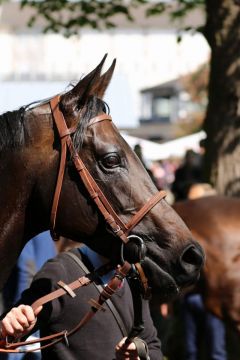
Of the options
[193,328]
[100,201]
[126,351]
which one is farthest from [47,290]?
[193,328]

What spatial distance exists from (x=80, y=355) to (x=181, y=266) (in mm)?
796

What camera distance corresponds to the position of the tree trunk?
8836 mm

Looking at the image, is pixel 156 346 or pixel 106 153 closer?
pixel 106 153

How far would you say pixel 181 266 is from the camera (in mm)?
3344

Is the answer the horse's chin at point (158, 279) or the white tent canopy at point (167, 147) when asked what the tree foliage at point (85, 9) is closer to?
the horse's chin at point (158, 279)

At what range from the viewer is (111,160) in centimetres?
339

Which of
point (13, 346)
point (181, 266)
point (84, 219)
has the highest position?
point (84, 219)

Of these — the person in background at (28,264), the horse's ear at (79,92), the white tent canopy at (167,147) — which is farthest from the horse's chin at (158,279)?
the white tent canopy at (167,147)

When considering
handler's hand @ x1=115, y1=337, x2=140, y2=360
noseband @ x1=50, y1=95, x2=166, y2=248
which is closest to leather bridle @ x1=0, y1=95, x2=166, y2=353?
noseband @ x1=50, y1=95, x2=166, y2=248

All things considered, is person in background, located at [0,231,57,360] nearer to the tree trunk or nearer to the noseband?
the noseband

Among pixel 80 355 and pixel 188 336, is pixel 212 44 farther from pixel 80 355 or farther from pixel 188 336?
pixel 80 355

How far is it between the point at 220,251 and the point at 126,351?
11.3ft

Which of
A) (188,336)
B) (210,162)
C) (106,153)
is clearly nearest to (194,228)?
(188,336)

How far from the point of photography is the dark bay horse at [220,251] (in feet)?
22.9
